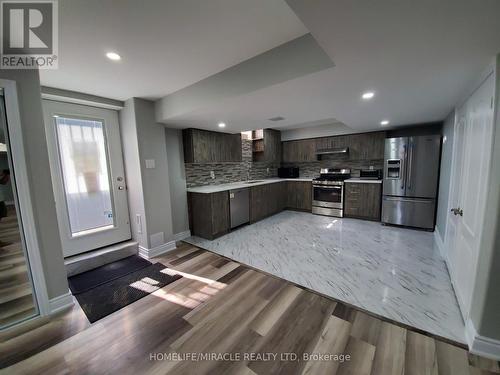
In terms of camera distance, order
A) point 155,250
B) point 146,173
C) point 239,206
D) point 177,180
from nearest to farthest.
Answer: point 146,173 → point 155,250 → point 177,180 → point 239,206

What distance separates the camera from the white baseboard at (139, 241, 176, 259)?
304 centimetres

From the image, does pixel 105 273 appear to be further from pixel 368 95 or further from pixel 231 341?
pixel 368 95

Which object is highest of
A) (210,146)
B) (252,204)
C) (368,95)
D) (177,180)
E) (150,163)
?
(368,95)

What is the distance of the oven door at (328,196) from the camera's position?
4691 mm

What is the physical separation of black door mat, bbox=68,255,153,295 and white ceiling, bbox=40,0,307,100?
7.97 feet

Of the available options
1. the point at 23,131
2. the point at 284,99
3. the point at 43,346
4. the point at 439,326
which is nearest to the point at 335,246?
the point at 439,326

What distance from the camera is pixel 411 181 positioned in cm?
378

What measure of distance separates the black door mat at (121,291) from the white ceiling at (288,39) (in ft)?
7.38

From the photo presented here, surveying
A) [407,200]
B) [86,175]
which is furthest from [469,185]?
[86,175]

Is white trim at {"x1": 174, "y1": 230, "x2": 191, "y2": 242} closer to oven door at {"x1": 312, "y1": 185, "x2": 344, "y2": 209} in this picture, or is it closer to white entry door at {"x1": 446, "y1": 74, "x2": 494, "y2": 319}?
oven door at {"x1": 312, "y1": 185, "x2": 344, "y2": 209}

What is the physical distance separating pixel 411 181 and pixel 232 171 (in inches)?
149

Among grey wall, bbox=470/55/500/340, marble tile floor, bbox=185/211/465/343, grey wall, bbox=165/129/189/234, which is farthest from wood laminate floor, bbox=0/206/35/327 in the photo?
grey wall, bbox=470/55/500/340

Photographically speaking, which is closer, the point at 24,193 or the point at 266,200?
the point at 24,193

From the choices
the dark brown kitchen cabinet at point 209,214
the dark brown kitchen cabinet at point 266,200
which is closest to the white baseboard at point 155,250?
the dark brown kitchen cabinet at point 209,214
